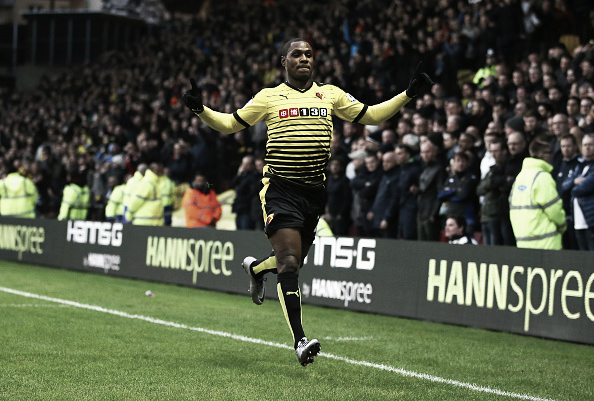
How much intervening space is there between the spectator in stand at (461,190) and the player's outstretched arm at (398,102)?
17.8ft

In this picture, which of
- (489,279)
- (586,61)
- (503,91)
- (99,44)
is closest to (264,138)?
(503,91)

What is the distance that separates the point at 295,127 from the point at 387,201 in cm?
704

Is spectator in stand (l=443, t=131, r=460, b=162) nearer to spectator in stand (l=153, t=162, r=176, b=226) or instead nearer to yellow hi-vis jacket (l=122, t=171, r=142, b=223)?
spectator in stand (l=153, t=162, r=176, b=226)

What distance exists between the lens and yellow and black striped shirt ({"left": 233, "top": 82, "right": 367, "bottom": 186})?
7105 mm

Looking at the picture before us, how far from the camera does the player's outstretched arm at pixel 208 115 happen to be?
6770 mm

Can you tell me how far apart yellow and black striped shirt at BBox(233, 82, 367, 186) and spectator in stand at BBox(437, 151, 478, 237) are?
18.8 ft

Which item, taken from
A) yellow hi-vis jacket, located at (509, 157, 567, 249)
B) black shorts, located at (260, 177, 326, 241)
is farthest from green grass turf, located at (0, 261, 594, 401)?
yellow hi-vis jacket, located at (509, 157, 567, 249)

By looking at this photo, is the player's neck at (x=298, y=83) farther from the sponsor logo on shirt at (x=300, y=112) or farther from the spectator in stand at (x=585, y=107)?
→ the spectator in stand at (x=585, y=107)

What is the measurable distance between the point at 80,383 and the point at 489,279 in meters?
5.77

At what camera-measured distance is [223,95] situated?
24.8 m

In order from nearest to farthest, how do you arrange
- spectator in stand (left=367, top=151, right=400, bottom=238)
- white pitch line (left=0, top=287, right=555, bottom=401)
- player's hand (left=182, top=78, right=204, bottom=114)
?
white pitch line (left=0, top=287, right=555, bottom=401)
player's hand (left=182, top=78, right=204, bottom=114)
spectator in stand (left=367, top=151, right=400, bottom=238)

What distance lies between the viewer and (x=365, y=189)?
1440cm

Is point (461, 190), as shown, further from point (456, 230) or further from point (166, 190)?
point (166, 190)

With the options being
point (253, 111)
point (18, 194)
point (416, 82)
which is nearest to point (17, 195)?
point (18, 194)
